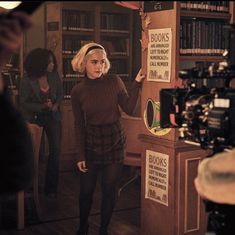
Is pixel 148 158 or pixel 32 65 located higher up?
pixel 32 65

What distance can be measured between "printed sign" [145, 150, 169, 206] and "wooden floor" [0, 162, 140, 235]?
472 millimetres

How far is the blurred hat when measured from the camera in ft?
5.77

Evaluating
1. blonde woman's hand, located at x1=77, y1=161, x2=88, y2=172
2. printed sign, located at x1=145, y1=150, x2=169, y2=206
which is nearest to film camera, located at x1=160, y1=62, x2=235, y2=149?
printed sign, located at x1=145, y1=150, x2=169, y2=206

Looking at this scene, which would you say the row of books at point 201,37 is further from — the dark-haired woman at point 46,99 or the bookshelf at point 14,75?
the bookshelf at point 14,75

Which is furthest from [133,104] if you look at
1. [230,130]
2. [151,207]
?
[230,130]

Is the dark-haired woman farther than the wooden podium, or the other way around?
the dark-haired woman

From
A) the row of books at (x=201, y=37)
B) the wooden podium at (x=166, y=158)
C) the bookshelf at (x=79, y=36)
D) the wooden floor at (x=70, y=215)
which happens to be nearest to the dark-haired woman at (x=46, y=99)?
the wooden floor at (x=70, y=215)

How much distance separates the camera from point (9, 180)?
4.69 feet

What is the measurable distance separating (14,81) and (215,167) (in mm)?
5013

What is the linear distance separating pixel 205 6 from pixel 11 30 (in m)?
2.26

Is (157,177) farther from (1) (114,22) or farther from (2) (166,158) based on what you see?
(1) (114,22)

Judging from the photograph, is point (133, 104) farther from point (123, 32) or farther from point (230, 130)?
point (123, 32)

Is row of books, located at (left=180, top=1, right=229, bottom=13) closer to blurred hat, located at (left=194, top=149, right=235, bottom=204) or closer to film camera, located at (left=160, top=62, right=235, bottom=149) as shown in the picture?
film camera, located at (left=160, top=62, right=235, bottom=149)

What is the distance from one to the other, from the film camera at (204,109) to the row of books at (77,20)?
378 centimetres
